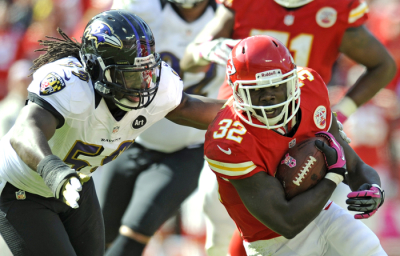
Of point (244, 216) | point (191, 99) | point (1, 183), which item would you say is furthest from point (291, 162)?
point (1, 183)

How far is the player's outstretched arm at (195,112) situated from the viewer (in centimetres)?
306

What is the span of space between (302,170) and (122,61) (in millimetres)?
939

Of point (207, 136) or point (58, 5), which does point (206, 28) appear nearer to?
point (207, 136)

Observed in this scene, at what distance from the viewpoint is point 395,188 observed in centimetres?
566

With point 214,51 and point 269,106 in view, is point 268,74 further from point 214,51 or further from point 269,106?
point 214,51

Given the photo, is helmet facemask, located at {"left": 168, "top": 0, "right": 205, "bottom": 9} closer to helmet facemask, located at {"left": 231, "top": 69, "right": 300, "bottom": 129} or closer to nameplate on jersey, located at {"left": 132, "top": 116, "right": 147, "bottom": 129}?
nameplate on jersey, located at {"left": 132, "top": 116, "right": 147, "bottom": 129}

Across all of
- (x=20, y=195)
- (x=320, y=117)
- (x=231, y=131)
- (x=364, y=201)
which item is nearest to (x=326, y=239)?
(x=364, y=201)

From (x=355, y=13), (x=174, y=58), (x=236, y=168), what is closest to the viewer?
(x=236, y=168)

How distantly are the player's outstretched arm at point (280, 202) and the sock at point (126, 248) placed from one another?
1.35 metres

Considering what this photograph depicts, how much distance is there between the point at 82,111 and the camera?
265 cm

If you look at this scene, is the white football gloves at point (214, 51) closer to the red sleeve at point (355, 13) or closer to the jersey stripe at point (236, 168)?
the red sleeve at point (355, 13)

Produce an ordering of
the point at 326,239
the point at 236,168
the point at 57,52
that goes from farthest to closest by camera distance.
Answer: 1. the point at 57,52
2. the point at 326,239
3. the point at 236,168

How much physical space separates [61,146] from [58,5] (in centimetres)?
534

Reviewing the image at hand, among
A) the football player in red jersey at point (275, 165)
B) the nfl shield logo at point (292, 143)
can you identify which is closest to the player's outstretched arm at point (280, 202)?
the football player in red jersey at point (275, 165)
